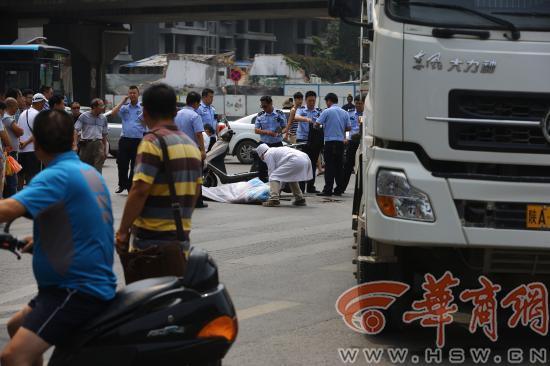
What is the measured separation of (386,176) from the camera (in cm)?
666

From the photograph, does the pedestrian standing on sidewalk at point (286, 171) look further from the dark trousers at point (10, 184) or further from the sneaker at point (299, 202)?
the dark trousers at point (10, 184)

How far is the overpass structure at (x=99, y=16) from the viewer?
46156 millimetres

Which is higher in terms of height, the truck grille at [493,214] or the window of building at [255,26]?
the window of building at [255,26]

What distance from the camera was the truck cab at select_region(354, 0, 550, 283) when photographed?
21.3 ft

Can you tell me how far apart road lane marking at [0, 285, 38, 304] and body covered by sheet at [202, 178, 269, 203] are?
8.05 metres

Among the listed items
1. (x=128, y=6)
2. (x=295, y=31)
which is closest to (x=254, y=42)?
(x=295, y=31)

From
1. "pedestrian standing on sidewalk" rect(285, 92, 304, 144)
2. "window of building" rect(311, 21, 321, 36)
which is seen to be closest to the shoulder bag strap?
"pedestrian standing on sidewalk" rect(285, 92, 304, 144)

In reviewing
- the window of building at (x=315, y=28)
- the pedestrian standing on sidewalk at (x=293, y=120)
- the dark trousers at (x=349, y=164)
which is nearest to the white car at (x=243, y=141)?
the pedestrian standing on sidewalk at (x=293, y=120)

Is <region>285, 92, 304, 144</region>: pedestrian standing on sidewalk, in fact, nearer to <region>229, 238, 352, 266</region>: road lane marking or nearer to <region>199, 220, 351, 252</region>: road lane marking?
<region>199, 220, 351, 252</region>: road lane marking

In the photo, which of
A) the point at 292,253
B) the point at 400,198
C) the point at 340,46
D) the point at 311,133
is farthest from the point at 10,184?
the point at 340,46

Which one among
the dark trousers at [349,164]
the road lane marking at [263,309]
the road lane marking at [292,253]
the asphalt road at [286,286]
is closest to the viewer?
the asphalt road at [286,286]

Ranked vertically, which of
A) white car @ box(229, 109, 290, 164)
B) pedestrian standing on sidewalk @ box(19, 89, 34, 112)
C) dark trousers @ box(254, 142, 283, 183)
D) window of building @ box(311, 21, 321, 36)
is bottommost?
white car @ box(229, 109, 290, 164)

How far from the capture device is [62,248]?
14.8 feet

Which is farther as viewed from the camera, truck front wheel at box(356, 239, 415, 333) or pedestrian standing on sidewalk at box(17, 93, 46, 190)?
pedestrian standing on sidewalk at box(17, 93, 46, 190)
